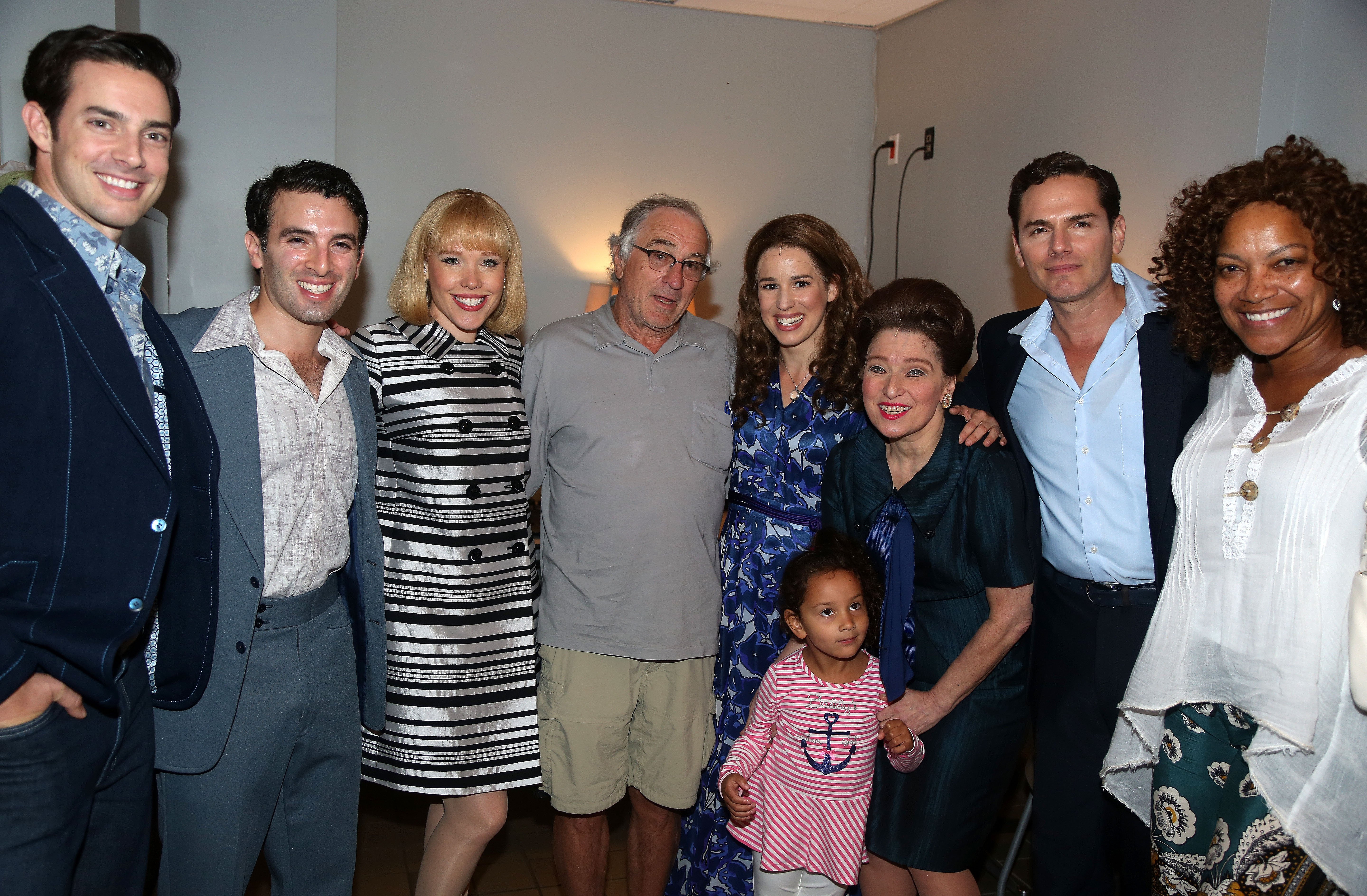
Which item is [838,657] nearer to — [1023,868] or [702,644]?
[702,644]

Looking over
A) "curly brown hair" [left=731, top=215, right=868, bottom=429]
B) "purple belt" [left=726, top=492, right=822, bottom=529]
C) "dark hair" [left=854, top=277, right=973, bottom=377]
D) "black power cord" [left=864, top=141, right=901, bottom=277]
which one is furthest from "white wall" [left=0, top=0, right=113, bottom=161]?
"black power cord" [left=864, top=141, right=901, bottom=277]

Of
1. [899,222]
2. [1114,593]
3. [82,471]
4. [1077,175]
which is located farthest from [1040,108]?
[82,471]

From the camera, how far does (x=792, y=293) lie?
2.58 meters

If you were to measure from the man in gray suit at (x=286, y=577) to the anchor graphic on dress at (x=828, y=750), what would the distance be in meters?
1.03

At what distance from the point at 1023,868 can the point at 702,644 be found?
5.57ft

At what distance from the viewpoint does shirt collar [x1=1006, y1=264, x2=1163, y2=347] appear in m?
2.37

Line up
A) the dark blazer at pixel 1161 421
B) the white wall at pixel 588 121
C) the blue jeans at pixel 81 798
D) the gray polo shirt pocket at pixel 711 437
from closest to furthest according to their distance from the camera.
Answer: the blue jeans at pixel 81 798
the dark blazer at pixel 1161 421
the gray polo shirt pocket at pixel 711 437
the white wall at pixel 588 121

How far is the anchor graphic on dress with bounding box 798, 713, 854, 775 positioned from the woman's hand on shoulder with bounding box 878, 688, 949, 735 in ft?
0.45

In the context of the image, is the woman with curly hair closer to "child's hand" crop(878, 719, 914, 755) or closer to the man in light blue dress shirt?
the man in light blue dress shirt

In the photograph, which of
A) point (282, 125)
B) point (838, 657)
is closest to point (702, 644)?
point (838, 657)

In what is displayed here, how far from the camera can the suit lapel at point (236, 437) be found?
195 centimetres

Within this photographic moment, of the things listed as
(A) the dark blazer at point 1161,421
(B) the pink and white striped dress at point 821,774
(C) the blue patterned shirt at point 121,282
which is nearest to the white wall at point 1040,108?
(A) the dark blazer at point 1161,421

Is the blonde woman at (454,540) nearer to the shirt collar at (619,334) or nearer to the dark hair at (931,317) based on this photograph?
the shirt collar at (619,334)

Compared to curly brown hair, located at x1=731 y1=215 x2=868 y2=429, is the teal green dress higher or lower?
lower
